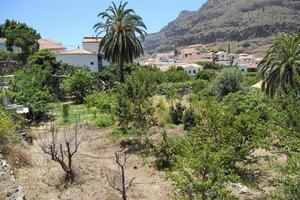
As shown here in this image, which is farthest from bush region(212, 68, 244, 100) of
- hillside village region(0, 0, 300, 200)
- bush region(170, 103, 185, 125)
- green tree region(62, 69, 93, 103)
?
green tree region(62, 69, 93, 103)

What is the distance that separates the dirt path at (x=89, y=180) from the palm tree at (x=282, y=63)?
12.9 metres

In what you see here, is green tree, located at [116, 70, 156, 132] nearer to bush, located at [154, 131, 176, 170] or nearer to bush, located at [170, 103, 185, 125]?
bush, located at [170, 103, 185, 125]

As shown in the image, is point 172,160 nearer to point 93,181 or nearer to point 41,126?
point 93,181

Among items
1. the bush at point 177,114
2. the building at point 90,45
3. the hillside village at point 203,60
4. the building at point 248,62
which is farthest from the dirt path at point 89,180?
the building at point 248,62

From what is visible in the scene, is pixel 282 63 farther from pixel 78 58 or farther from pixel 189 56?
pixel 189 56

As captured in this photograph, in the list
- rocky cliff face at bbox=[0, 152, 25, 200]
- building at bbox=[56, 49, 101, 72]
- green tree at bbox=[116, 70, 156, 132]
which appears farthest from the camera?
building at bbox=[56, 49, 101, 72]

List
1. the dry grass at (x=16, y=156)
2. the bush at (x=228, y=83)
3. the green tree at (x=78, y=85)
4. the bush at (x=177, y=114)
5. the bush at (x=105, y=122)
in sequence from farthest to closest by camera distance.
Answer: the green tree at (x=78, y=85)
the bush at (x=228, y=83)
the bush at (x=177, y=114)
the bush at (x=105, y=122)
the dry grass at (x=16, y=156)

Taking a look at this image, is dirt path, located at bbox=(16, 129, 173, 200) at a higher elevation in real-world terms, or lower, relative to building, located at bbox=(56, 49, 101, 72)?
lower

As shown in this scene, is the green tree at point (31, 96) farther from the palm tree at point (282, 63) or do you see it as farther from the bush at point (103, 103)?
the palm tree at point (282, 63)

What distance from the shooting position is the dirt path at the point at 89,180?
13.5 m

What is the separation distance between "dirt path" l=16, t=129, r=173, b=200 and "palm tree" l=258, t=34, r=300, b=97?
1288 cm

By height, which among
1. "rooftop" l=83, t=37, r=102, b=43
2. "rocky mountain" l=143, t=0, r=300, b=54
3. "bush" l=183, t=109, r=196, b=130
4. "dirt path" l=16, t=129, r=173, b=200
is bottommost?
"dirt path" l=16, t=129, r=173, b=200

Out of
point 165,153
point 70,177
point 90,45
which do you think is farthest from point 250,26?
point 70,177

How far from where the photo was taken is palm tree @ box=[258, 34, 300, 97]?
84.0 ft
